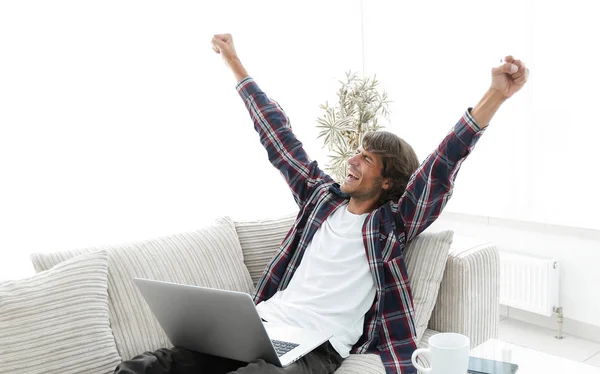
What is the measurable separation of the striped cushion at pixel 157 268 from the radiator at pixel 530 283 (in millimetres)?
1646

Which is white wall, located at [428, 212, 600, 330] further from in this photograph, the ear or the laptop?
the laptop

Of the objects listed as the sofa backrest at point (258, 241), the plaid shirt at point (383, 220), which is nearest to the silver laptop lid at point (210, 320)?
the plaid shirt at point (383, 220)

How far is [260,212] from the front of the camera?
3609mm

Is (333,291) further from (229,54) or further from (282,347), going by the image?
(229,54)

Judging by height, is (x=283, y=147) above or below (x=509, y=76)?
below

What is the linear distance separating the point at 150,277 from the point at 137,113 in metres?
1.22

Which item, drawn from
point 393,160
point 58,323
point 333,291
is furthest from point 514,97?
point 58,323

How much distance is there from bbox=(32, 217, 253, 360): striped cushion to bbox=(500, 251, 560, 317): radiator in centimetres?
165

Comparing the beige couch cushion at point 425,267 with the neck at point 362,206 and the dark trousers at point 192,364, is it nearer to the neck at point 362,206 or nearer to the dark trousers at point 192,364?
the neck at point 362,206

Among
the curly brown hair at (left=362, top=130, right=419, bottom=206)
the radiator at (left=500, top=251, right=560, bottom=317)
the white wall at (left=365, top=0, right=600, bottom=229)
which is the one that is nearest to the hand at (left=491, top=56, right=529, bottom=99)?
the curly brown hair at (left=362, top=130, right=419, bottom=206)

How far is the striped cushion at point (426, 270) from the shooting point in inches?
80.8

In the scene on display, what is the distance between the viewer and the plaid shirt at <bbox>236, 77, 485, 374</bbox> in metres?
1.87

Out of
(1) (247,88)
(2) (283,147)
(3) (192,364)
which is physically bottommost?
(3) (192,364)

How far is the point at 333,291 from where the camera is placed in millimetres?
1962
